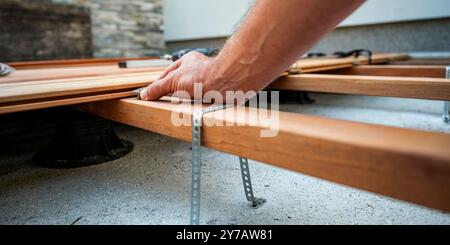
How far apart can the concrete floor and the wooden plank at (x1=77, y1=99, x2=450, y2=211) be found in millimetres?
344

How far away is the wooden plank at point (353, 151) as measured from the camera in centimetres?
Answer: 40

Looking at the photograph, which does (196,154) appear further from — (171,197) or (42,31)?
(42,31)

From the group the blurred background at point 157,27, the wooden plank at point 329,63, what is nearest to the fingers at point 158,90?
the wooden plank at point 329,63

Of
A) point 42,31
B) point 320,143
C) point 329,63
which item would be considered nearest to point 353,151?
point 320,143

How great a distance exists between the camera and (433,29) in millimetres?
2523

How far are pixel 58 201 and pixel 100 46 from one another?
2975 mm

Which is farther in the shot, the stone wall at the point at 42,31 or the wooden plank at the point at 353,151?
the stone wall at the point at 42,31

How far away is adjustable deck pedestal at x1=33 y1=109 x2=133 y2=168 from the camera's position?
4.09 ft

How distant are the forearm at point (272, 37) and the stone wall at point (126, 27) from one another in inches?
127

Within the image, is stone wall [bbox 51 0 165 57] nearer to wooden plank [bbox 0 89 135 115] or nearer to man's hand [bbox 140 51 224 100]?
wooden plank [bbox 0 89 135 115]

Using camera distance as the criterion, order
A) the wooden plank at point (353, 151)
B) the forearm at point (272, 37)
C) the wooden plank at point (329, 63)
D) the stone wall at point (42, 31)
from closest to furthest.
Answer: the wooden plank at point (353, 151), the forearm at point (272, 37), the wooden plank at point (329, 63), the stone wall at point (42, 31)

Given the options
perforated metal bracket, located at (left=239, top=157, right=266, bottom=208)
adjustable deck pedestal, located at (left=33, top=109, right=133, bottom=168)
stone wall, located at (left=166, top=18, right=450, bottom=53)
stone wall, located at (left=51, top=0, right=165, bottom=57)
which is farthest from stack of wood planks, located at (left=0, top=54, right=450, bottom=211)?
stone wall, located at (left=51, top=0, right=165, bottom=57)

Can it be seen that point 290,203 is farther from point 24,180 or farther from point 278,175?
point 24,180

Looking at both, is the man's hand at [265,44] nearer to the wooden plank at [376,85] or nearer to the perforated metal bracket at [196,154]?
the perforated metal bracket at [196,154]
